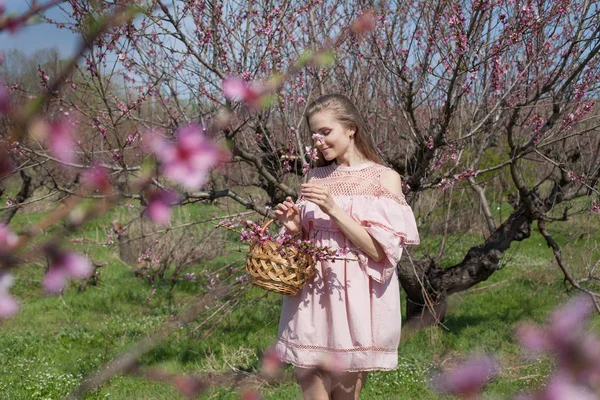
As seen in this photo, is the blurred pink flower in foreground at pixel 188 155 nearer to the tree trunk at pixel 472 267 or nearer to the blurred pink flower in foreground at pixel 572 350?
the blurred pink flower in foreground at pixel 572 350

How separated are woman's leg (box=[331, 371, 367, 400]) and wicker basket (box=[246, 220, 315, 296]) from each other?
19.0 inches

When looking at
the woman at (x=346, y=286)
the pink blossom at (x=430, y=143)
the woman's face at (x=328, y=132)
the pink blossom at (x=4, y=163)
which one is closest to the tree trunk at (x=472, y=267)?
the pink blossom at (x=430, y=143)

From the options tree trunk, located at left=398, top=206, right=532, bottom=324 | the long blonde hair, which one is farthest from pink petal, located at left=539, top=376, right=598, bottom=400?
tree trunk, located at left=398, top=206, right=532, bottom=324

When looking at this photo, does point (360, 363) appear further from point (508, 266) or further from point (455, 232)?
point (455, 232)

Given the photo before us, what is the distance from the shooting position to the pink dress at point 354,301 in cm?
238

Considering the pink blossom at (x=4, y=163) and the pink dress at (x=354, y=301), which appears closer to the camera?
the pink blossom at (x=4, y=163)

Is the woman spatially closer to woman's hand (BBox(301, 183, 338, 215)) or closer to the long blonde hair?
the long blonde hair

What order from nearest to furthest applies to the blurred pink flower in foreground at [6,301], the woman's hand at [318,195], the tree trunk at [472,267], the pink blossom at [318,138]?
1. the blurred pink flower in foreground at [6,301]
2. the woman's hand at [318,195]
3. the pink blossom at [318,138]
4. the tree trunk at [472,267]

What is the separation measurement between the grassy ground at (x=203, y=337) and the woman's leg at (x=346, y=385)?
109cm

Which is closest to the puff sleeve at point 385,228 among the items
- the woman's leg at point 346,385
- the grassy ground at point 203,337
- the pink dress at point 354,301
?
the pink dress at point 354,301

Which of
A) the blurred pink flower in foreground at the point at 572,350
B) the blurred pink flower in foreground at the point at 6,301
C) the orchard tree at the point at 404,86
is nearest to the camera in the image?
the blurred pink flower in foreground at the point at 572,350

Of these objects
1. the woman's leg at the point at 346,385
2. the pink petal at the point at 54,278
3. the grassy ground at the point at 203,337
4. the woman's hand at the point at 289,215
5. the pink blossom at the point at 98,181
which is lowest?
the grassy ground at the point at 203,337

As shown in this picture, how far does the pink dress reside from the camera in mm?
2383

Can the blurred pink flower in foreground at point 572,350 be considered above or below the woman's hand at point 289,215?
above
